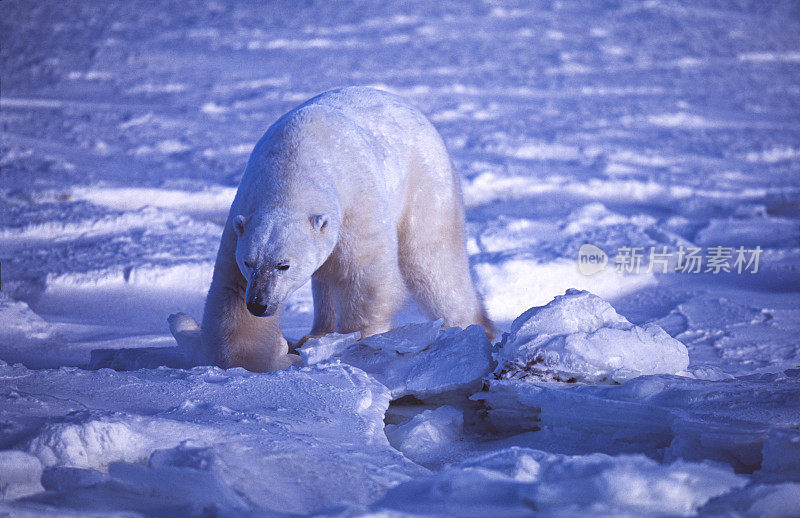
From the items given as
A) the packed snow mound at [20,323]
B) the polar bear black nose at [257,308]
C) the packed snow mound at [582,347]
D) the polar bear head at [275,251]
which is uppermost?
the polar bear head at [275,251]

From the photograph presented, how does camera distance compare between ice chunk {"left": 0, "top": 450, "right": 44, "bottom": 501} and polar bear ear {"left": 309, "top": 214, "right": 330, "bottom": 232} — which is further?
polar bear ear {"left": 309, "top": 214, "right": 330, "bottom": 232}

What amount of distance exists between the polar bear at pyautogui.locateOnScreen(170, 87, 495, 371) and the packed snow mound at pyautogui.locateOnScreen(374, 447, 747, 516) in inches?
40.6

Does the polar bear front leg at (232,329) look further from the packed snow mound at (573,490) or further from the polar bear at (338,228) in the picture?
the packed snow mound at (573,490)

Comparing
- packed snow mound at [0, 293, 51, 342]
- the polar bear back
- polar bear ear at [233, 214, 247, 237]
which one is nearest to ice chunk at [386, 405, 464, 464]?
polar bear ear at [233, 214, 247, 237]

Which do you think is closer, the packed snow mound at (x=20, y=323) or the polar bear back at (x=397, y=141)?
the polar bear back at (x=397, y=141)

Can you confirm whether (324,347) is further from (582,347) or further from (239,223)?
(582,347)

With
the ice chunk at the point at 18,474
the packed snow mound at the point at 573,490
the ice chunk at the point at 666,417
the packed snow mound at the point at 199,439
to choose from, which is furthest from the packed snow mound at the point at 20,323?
the packed snow mound at the point at 573,490

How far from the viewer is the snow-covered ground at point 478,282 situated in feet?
5.22

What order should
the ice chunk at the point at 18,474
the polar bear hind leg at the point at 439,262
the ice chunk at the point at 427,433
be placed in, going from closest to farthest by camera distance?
the ice chunk at the point at 18,474, the ice chunk at the point at 427,433, the polar bear hind leg at the point at 439,262

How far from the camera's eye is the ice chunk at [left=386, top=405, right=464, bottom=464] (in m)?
2.10

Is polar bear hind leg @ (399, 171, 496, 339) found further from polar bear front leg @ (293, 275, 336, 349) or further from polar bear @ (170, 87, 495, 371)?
polar bear front leg @ (293, 275, 336, 349)

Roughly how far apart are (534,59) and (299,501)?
33.5 ft

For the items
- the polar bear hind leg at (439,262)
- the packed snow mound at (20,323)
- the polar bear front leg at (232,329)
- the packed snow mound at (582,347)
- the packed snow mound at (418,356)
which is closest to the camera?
the packed snow mound at (582,347)

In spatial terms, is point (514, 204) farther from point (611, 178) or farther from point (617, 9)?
point (617, 9)
